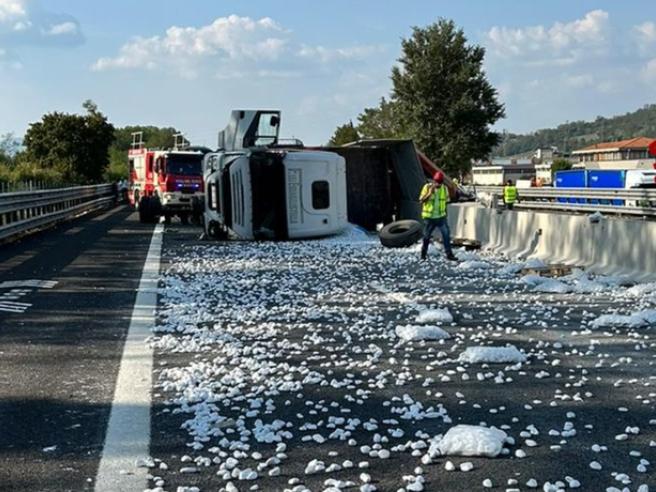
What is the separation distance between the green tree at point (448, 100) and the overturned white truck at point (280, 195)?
36.0m

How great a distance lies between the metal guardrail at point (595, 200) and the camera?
30.0 meters

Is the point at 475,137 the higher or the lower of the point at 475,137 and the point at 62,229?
the higher

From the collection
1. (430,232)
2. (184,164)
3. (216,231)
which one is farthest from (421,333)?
(184,164)

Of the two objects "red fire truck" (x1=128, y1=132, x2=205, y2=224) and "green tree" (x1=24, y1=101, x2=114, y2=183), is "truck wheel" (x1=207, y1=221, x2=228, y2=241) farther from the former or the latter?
"green tree" (x1=24, y1=101, x2=114, y2=183)

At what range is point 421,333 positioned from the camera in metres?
8.21

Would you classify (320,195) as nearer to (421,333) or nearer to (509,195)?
(421,333)

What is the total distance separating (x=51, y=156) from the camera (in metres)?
70.3

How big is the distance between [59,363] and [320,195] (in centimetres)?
1538

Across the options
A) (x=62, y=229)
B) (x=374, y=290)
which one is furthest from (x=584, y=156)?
(x=374, y=290)

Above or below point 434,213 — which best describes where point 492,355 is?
below

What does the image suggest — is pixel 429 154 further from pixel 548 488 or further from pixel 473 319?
pixel 548 488

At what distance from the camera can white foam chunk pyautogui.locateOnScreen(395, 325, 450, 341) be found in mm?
8164

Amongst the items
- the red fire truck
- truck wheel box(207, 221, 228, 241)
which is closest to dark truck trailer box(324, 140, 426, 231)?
truck wheel box(207, 221, 228, 241)

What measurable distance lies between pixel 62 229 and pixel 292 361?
71.1ft
